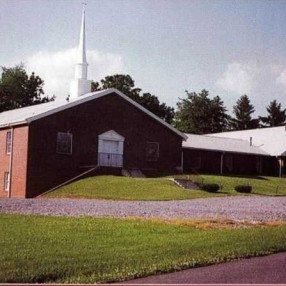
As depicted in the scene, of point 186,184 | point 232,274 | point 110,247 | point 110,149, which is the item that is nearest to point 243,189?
point 186,184

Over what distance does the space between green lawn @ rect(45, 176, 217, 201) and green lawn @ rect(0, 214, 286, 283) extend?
12247 mm

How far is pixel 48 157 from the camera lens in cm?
3306

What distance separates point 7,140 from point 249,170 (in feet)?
81.2

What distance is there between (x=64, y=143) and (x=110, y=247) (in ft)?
78.8

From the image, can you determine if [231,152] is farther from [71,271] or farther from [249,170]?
[71,271]

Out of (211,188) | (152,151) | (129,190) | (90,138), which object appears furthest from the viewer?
(152,151)

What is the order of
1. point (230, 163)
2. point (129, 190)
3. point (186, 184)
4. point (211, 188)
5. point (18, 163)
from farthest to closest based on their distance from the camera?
point (230, 163) < point (18, 163) < point (186, 184) < point (211, 188) < point (129, 190)

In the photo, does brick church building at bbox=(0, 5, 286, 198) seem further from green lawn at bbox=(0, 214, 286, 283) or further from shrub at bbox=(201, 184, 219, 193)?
green lawn at bbox=(0, 214, 286, 283)

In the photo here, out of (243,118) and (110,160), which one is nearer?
(110,160)

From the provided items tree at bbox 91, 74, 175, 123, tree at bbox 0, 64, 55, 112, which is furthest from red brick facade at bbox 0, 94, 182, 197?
tree at bbox 91, 74, 175, 123

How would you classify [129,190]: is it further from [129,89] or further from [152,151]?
[129,89]

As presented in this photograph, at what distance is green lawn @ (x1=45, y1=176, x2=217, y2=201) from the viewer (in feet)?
89.1

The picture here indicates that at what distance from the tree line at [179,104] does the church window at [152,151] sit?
22.8 meters

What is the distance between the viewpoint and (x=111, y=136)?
36.0 m
